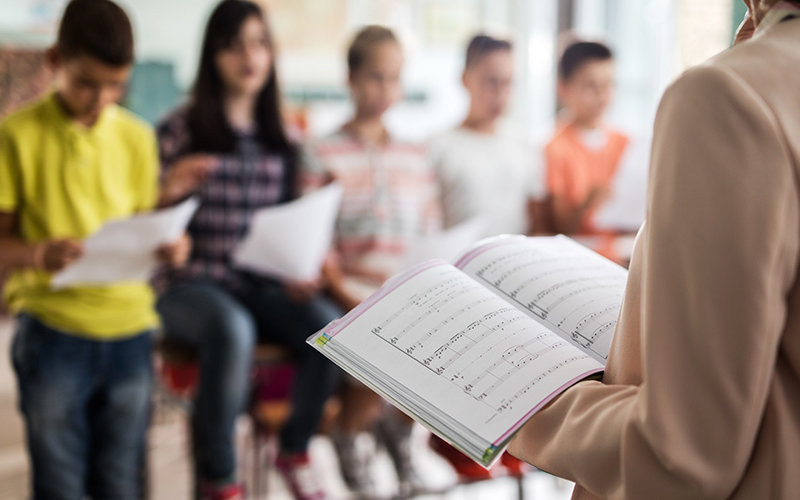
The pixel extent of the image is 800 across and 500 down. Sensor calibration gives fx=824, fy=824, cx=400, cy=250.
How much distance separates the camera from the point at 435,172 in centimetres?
252

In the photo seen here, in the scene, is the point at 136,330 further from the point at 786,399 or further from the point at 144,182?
the point at 786,399

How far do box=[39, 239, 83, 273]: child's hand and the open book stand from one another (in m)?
1.11

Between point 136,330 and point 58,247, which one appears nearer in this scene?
point 58,247

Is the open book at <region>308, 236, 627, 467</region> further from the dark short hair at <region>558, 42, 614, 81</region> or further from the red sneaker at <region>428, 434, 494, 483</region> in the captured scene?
the dark short hair at <region>558, 42, 614, 81</region>

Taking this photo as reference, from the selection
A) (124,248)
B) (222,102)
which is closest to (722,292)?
(124,248)

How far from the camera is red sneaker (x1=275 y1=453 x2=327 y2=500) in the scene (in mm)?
2070

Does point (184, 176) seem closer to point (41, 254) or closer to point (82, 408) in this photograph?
point (41, 254)

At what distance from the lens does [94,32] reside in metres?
1.63

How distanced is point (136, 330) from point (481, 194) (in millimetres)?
1132

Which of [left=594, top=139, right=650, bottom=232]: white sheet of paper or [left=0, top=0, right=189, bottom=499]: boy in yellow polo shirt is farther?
[left=594, top=139, right=650, bottom=232]: white sheet of paper

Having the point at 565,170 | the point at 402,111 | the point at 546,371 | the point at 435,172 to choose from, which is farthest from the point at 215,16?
the point at 402,111

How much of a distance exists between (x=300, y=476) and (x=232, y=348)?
1.37 ft

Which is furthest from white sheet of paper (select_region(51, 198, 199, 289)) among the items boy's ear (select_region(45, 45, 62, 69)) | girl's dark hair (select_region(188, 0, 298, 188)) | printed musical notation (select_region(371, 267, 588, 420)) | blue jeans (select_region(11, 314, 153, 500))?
printed musical notation (select_region(371, 267, 588, 420))

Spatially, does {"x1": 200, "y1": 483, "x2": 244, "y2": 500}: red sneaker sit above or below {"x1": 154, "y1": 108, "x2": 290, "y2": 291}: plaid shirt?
below
